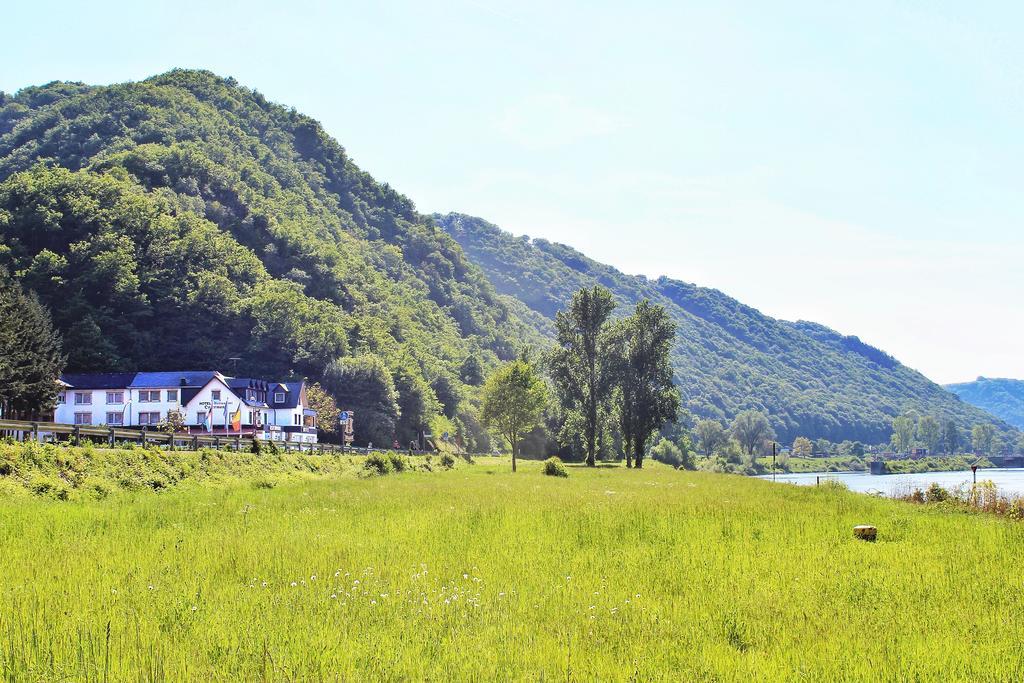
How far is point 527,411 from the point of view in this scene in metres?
89.9

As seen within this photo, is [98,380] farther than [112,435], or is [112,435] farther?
[98,380]

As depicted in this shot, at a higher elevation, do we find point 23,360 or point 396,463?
point 23,360

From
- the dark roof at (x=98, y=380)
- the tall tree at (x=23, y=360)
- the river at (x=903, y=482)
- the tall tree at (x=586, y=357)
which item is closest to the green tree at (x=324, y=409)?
the dark roof at (x=98, y=380)

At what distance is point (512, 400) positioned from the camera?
3521 inches

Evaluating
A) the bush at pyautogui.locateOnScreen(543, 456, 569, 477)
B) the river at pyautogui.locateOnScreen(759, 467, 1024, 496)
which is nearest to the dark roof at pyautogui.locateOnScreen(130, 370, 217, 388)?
the bush at pyautogui.locateOnScreen(543, 456, 569, 477)

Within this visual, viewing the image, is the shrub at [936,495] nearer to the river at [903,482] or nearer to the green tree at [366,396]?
the river at [903,482]

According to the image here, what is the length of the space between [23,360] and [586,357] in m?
57.8

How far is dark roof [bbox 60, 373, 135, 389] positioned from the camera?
101188 mm

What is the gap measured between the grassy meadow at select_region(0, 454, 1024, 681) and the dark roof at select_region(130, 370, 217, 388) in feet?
282

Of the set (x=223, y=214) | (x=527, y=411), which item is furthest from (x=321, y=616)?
(x=223, y=214)

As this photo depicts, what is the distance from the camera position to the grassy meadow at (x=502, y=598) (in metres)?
9.43

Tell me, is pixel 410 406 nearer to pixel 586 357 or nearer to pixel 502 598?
pixel 586 357

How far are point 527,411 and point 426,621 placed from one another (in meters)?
78.8

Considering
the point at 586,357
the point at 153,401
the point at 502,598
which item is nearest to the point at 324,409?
the point at 153,401
